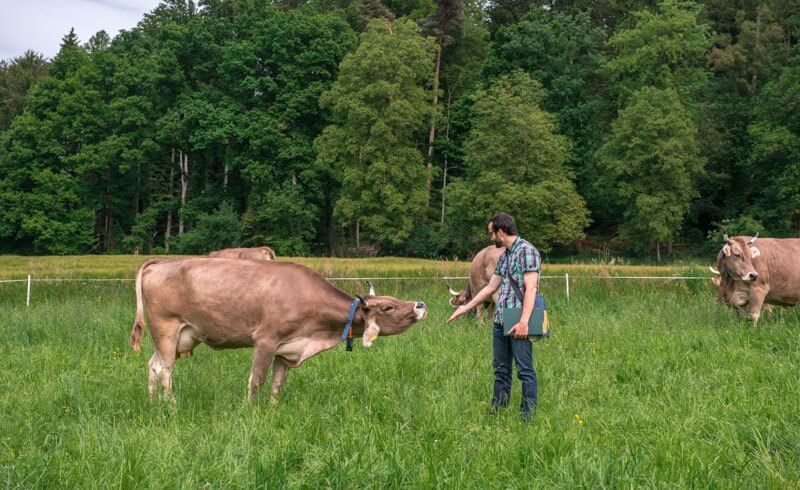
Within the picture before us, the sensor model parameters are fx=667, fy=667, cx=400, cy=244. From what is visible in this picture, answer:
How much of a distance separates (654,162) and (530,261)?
4044 centimetres

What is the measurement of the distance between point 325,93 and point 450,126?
1125cm

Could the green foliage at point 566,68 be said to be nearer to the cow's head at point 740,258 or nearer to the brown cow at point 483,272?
the brown cow at point 483,272

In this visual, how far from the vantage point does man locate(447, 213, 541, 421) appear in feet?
21.3

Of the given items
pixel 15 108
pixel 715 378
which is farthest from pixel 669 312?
pixel 15 108

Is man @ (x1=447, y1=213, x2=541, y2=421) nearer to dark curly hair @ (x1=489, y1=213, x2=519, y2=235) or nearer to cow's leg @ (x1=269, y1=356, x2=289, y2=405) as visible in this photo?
dark curly hair @ (x1=489, y1=213, x2=519, y2=235)

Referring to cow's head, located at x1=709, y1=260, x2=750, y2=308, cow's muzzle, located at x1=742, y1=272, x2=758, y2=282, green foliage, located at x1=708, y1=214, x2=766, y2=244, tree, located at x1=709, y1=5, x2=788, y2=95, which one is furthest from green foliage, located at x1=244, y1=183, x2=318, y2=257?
cow's muzzle, located at x1=742, y1=272, x2=758, y2=282

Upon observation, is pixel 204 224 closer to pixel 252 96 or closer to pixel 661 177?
pixel 252 96

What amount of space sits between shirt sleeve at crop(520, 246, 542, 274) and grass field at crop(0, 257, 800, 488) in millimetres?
1410

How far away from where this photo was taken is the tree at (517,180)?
1676 inches

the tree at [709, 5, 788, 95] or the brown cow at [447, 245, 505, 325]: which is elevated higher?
the tree at [709, 5, 788, 95]

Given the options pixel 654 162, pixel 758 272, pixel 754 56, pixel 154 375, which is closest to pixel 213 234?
pixel 654 162

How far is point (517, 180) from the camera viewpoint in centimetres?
4362

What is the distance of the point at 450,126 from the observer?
2077 inches

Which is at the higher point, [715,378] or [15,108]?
A: [15,108]
